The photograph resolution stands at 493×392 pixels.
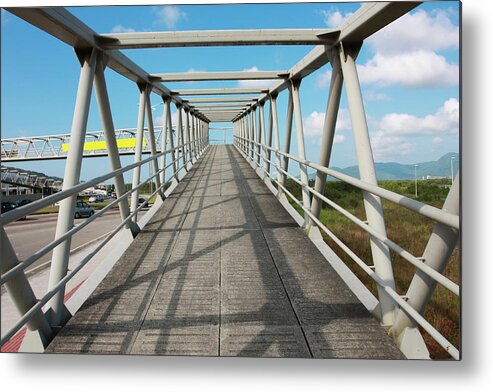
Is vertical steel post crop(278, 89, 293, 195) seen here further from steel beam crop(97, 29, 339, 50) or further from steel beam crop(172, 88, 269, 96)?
steel beam crop(97, 29, 339, 50)

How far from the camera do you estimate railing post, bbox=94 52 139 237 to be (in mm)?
3701

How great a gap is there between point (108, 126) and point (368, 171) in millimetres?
2702

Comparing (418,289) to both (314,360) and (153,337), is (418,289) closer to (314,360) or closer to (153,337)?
(314,360)

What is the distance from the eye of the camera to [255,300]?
2.86 meters

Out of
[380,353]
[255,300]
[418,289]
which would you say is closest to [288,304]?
[255,300]

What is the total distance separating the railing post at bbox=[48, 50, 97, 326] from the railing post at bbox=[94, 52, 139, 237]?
0.24 meters

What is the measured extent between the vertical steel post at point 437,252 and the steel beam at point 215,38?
7.66 feet

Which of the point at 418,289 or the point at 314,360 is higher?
the point at 418,289

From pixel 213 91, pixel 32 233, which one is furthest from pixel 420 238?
pixel 213 91

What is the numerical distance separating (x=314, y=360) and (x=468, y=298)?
1.05m

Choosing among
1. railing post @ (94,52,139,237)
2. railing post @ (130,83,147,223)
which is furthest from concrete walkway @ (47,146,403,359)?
railing post @ (130,83,147,223)

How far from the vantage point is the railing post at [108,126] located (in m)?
3.70

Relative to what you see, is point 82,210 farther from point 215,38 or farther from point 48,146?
point 215,38

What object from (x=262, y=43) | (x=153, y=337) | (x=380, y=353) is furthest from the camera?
(x=262, y=43)
